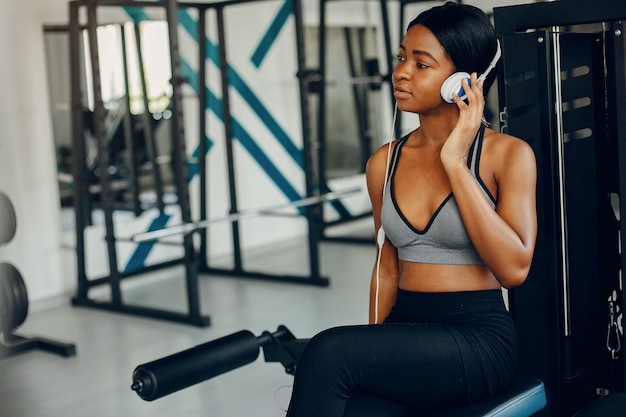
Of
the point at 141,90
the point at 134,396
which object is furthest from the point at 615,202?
the point at 141,90

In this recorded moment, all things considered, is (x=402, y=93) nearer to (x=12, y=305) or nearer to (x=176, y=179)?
(x=176, y=179)

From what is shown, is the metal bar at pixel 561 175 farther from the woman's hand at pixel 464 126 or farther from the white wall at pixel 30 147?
the white wall at pixel 30 147

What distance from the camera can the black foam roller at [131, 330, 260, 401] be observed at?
1.59 metres

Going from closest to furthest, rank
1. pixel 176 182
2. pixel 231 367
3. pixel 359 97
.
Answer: pixel 231 367 < pixel 176 182 < pixel 359 97

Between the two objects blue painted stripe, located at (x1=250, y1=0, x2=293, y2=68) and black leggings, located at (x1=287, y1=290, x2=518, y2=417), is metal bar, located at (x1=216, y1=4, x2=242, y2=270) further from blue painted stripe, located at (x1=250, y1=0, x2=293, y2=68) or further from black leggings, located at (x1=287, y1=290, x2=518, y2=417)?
black leggings, located at (x1=287, y1=290, x2=518, y2=417)

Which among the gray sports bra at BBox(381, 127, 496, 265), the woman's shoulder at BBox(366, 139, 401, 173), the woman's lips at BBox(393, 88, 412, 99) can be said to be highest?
the woman's lips at BBox(393, 88, 412, 99)

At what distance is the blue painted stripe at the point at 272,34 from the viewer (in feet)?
18.7

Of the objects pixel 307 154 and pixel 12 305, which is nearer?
pixel 12 305

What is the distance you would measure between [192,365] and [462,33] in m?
0.83

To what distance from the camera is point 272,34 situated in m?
5.79

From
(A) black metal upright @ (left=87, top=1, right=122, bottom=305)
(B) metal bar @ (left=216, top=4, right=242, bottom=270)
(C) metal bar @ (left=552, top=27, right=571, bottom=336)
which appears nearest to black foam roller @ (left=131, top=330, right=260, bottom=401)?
(C) metal bar @ (left=552, top=27, right=571, bottom=336)

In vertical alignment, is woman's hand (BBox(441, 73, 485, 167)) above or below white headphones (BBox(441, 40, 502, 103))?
below

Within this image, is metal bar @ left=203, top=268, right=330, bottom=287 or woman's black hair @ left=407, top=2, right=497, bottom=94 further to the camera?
metal bar @ left=203, top=268, right=330, bottom=287

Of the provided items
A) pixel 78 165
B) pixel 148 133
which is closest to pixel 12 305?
pixel 78 165
